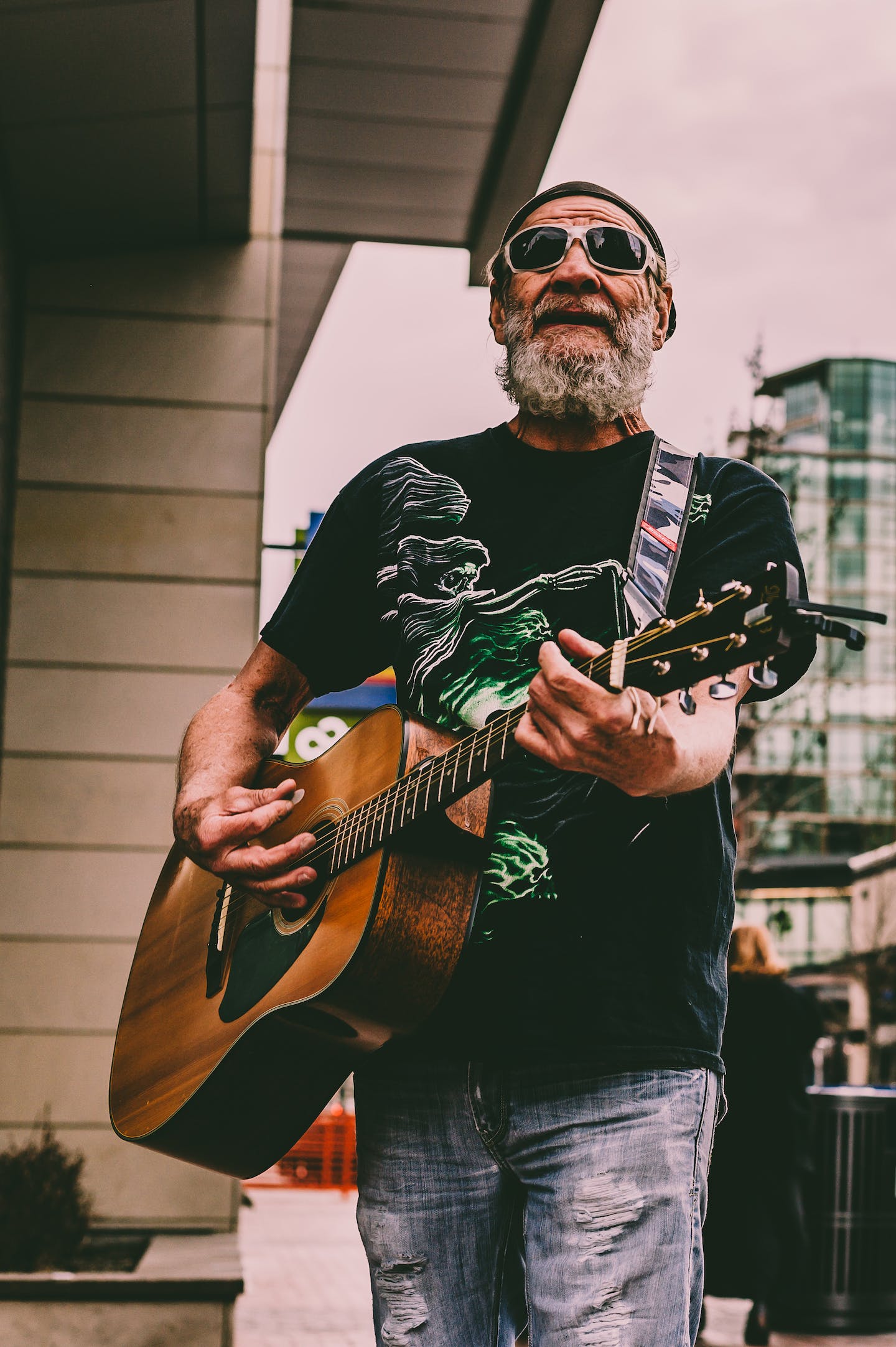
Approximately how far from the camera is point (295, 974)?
2.04 m

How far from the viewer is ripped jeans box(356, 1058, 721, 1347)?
5.51 feet

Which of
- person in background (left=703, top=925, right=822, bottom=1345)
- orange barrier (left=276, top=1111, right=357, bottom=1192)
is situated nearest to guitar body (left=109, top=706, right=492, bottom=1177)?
person in background (left=703, top=925, right=822, bottom=1345)

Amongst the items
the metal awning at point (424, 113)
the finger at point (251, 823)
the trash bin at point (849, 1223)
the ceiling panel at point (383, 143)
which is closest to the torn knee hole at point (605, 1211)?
the finger at point (251, 823)

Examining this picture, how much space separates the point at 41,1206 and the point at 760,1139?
10.5 feet

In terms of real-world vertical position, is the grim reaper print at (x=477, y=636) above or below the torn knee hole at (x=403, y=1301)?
above

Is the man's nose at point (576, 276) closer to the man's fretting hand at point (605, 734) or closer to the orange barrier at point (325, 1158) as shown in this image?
the man's fretting hand at point (605, 734)

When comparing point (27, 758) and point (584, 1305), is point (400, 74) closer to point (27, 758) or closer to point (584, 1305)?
point (27, 758)

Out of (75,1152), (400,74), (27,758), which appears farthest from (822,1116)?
(400,74)

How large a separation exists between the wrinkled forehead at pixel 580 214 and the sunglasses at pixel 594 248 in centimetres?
2

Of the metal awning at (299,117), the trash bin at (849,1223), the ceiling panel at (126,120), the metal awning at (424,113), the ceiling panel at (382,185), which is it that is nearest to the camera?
the ceiling panel at (126,120)

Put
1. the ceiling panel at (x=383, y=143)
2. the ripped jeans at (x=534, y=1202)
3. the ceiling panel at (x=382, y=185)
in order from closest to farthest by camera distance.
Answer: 1. the ripped jeans at (x=534, y=1202)
2. the ceiling panel at (x=383, y=143)
3. the ceiling panel at (x=382, y=185)

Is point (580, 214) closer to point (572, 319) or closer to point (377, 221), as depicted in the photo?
point (572, 319)

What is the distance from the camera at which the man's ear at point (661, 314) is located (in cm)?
229

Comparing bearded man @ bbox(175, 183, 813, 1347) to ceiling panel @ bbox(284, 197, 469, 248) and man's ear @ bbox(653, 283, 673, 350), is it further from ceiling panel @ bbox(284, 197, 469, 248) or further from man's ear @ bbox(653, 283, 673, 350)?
ceiling panel @ bbox(284, 197, 469, 248)
